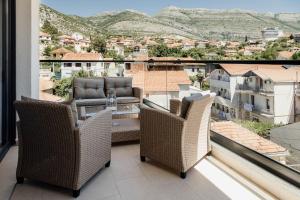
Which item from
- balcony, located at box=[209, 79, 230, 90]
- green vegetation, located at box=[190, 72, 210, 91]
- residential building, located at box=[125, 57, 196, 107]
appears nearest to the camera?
balcony, located at box=[209, 79, 230, 90]

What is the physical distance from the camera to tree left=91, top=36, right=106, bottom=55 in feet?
23.0

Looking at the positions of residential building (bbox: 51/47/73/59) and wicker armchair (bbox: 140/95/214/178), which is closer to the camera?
wicker armchair (bbox: 140/95/214/178)

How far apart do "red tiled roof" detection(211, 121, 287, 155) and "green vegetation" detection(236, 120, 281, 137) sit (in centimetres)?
4

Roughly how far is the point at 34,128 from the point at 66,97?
3203 millimetres

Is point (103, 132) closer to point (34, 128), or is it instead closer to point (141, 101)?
point (34, 128)

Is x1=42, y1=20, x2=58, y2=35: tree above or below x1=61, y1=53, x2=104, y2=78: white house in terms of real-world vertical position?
above

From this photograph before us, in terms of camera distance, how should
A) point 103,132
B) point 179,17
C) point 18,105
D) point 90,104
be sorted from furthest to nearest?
point 179,17 → point 90,104 → point 103,132 → point 18,105

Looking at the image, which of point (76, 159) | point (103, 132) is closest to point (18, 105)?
point (76, 159)

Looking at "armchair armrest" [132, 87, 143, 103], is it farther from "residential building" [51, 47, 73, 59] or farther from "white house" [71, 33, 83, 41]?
"white house" [71, 33, 83, 41]

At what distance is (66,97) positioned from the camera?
527 cm

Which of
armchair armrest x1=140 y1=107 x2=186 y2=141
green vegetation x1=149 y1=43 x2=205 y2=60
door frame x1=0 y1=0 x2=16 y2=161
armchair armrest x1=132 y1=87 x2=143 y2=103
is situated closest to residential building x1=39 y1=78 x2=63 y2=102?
door frame x1=0 y1=0 x2=16 y2=161

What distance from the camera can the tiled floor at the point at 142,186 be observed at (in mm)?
2186

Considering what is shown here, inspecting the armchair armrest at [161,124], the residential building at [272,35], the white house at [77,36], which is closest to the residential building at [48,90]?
the armchair armrest at [161,124]

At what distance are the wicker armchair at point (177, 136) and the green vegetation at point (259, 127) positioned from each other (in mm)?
398
